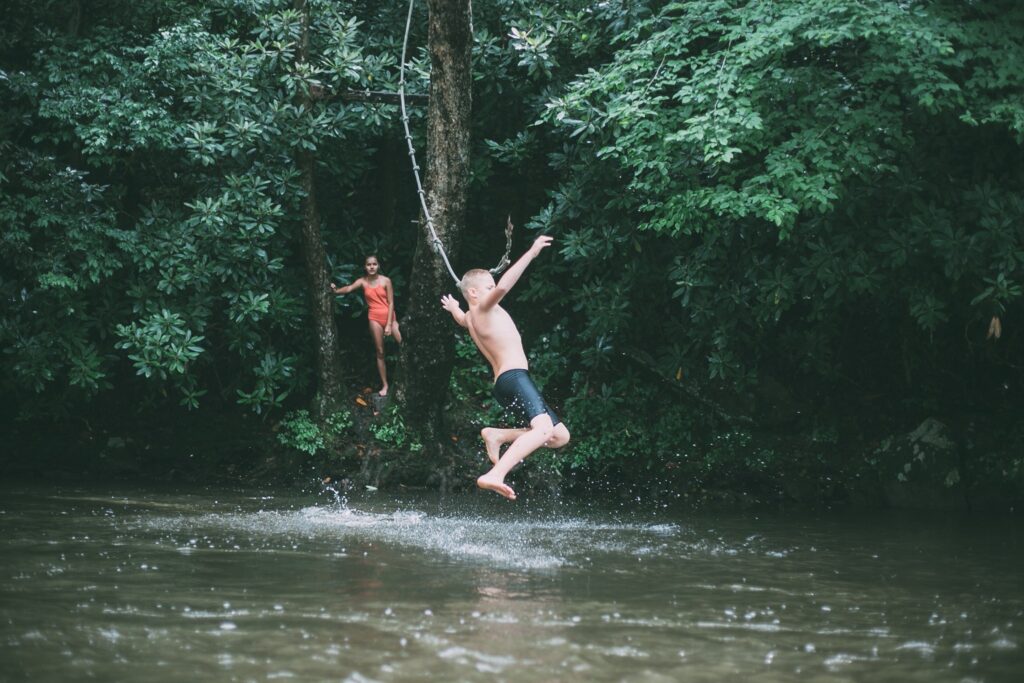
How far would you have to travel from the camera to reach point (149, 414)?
1498 cm

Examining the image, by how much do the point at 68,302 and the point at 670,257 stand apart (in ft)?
22.3

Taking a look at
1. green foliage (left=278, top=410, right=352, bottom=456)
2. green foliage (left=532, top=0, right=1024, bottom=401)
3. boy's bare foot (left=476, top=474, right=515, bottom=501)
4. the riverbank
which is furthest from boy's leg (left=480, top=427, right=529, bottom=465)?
green foliage (left=278, top=410, right=352, bottom=456)

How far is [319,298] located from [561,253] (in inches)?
116

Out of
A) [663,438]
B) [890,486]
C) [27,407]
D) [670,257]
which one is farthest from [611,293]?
[27,407]

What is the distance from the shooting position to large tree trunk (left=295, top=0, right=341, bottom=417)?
1418 centimetres

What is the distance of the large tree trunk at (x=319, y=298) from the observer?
14.2 meters

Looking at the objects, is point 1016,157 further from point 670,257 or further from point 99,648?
point 99,648

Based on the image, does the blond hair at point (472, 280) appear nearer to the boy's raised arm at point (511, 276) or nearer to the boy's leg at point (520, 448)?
the boy's raised arm at point (511, 276)

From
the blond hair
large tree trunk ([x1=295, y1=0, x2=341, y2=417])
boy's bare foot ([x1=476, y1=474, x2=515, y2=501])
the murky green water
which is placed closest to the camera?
the murky green water

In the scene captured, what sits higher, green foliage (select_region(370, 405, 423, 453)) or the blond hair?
the blond hair

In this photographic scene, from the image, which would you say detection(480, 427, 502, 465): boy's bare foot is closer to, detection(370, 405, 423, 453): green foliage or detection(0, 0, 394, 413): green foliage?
detection(370, 405, 423, 453): green foliage

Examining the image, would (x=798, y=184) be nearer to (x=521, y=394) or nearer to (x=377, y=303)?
(x=521, y=394)

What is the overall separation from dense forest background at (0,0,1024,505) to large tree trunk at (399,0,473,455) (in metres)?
0.24

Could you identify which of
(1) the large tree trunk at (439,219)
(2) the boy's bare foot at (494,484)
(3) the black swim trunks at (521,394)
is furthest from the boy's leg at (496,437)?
(1) the large tree trunk at (439,219)
